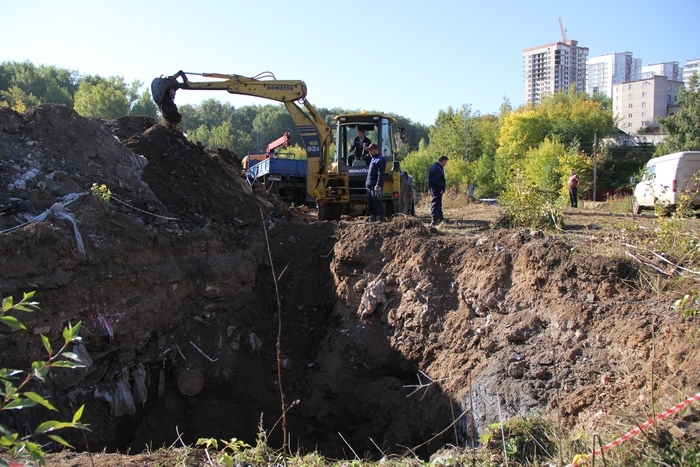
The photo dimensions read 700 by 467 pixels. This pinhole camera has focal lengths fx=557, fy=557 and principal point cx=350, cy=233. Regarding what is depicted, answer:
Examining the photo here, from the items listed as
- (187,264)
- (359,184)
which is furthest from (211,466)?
(359,184)

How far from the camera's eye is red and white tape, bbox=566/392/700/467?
3650 millimetres

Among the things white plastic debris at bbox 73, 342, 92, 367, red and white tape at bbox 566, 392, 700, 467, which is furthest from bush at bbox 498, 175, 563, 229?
white plastic debris at bbox 73, 342, 92, 367

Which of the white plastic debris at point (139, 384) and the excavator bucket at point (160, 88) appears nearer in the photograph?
the white plastic debris at point (139, 384)

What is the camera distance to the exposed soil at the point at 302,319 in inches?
221

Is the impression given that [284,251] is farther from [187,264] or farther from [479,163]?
[479,163]

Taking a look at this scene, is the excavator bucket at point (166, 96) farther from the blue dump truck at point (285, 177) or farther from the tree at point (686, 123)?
the tree at point (686, 123)

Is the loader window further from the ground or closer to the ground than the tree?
closer to the ground

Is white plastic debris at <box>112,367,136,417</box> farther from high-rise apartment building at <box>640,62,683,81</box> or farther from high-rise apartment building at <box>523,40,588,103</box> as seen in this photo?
high-rise apartment building at <box>640,62,683,81</box>

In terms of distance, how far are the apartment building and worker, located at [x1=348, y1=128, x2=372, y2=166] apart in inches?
3112

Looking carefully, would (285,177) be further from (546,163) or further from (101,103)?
(101,103)

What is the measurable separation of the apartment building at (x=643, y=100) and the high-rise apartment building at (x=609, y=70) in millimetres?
65611

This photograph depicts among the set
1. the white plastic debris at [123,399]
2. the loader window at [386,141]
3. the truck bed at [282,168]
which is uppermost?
the loader window at [386,141]

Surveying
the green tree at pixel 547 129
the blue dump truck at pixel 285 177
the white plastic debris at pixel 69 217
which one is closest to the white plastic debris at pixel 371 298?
the white plastic debris at pixel 69 217

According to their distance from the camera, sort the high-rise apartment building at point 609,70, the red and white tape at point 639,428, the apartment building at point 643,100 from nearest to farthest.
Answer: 1. the red and white tape at point 639,428
2. the apartment building at point 643,100
3. the high-rise apartment building at point 609,70
